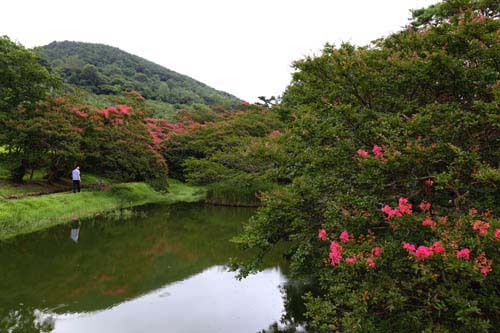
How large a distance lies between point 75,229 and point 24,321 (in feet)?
29.4

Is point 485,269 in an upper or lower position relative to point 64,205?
upper

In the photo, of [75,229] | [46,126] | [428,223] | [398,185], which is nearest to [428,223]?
[428,223]

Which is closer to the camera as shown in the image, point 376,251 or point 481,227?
point 481,227

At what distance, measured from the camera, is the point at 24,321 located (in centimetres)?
787

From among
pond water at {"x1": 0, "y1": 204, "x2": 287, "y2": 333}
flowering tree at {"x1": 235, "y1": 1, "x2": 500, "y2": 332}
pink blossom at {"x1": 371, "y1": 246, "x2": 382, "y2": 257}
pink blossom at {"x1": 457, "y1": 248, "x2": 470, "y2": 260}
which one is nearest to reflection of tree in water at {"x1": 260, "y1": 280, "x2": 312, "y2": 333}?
pond water at {"x1": 0, "y1": 204, "x2": 287, "y2": 333}

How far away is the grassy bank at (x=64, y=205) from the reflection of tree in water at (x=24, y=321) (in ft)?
21.7

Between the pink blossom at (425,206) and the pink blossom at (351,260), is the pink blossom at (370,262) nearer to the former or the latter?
the pink blossom at (351,260)

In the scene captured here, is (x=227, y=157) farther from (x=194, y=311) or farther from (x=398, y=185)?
(x=398, y=185)

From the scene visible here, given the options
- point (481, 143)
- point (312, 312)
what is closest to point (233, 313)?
point (312, 312)

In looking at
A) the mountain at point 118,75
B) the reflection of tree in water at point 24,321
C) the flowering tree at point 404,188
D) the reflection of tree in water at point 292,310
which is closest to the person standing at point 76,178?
the reflection of tree in water at point 24,321

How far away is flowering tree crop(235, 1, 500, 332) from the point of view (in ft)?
14.9

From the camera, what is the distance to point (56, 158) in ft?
75.0

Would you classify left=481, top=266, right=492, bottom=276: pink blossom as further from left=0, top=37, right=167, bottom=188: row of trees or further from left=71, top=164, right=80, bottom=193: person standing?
left=0, top=37, right=167, bottom=188: row of trees

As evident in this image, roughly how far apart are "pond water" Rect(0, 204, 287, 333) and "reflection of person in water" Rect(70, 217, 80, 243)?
1.5 inches
